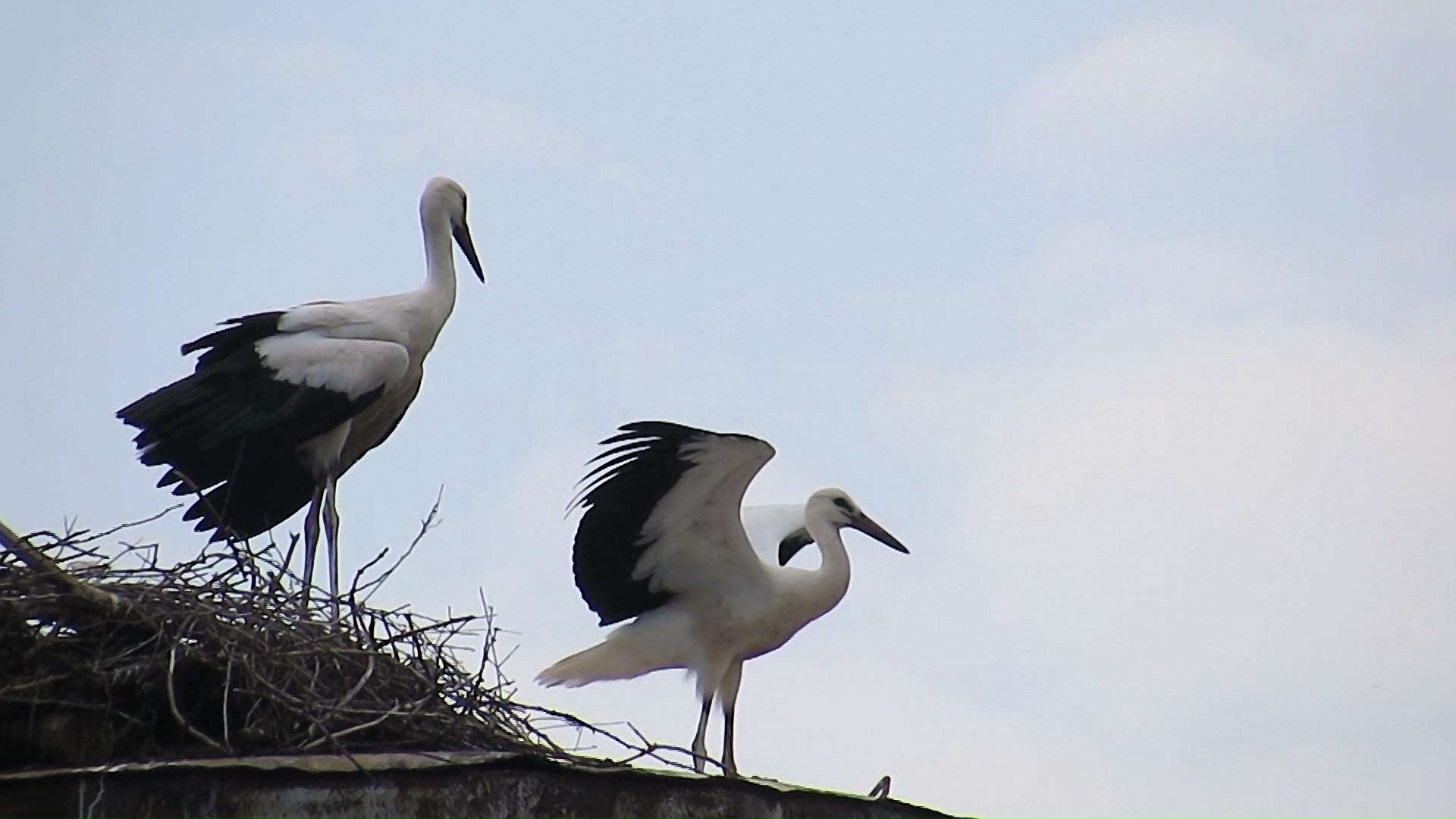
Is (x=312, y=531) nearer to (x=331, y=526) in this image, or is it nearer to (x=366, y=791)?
(x=331, y=526)

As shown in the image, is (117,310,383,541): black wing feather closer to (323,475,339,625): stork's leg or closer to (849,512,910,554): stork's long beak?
(323,475,339,625): stork's leg

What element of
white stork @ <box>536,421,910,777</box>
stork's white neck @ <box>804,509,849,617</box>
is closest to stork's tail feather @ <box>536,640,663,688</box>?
white stork @ <box>536,421,910,777</box>

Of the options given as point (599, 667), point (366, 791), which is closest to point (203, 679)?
point (366, 791)

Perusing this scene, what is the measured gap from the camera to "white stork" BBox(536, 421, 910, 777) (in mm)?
7832

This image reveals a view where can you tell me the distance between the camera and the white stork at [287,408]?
7324mm

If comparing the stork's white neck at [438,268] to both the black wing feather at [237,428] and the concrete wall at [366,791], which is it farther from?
the concrete wall at [366,791]

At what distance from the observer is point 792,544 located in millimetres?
9430

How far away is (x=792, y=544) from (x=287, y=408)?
2.69 meters

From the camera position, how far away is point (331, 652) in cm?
578

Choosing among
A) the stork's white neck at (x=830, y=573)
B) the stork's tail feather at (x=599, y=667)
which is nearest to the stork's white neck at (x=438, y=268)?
the stork's tail feather at (x=599, y=667)

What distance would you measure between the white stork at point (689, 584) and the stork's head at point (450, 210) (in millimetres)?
1267

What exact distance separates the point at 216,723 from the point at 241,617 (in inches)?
13.5

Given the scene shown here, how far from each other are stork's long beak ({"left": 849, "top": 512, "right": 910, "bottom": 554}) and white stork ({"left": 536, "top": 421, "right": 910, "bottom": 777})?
10.8 inches

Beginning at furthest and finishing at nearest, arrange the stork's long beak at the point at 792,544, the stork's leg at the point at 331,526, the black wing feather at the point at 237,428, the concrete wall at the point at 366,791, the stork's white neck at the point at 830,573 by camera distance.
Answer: the stork's long beak at the point at 792,544
the stork's white neck at the point at 830,573
the stork's leg at the point at 331,526
the black wing feather at the point at 237,428
the concrete wall at the point at 366,791
